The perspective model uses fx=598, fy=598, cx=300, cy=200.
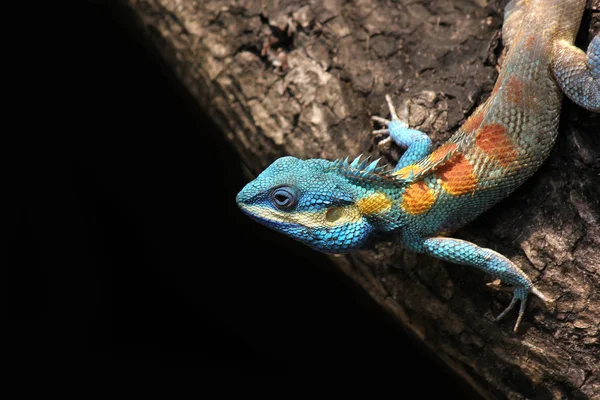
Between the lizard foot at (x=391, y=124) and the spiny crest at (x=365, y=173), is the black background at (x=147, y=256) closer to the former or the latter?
the lizard foot at (x=391, y=124)

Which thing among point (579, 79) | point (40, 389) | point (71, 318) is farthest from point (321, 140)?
point (40, 389)

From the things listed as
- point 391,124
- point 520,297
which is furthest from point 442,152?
point 520,297

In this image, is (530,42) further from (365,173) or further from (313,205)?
(313,205)

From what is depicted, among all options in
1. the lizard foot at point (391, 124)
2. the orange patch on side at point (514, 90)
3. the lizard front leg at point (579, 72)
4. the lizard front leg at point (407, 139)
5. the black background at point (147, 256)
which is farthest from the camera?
the black background at point (147, 256)

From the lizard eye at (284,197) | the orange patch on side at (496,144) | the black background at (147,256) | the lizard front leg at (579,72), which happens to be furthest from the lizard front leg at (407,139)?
the black background at (147,256)

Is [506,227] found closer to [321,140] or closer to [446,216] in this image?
[446,216]

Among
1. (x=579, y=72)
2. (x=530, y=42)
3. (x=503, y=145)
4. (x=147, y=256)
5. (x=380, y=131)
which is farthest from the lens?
(x=147, y=256)
